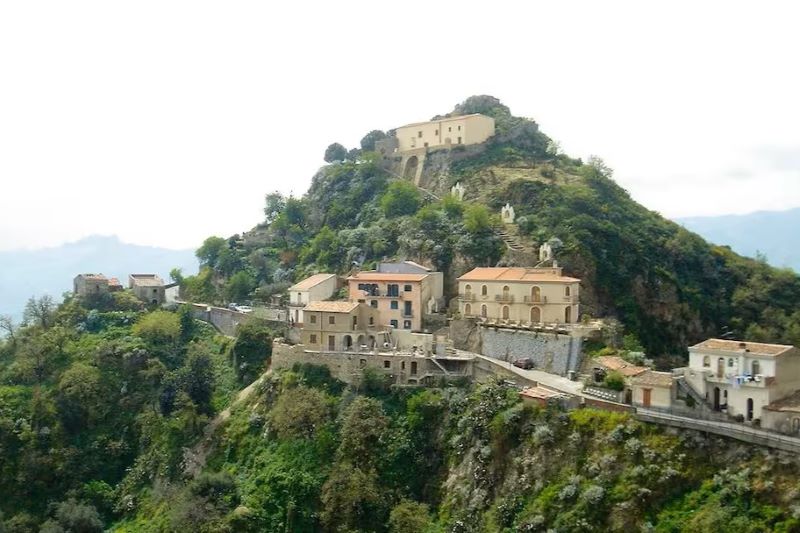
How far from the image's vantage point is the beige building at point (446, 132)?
86.3 m

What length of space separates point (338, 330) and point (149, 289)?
30.1 metres

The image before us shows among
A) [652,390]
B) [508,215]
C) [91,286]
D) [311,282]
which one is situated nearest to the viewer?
[652,390]

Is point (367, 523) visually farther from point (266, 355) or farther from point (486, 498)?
point (266, 355)

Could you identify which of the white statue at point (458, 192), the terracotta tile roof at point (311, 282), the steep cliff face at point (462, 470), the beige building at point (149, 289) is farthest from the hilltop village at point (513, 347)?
the white statue at point (458, 192)

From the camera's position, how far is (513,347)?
51688 millimetres

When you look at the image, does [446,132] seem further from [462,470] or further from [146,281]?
[462,470]

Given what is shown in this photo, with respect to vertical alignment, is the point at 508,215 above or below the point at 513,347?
above

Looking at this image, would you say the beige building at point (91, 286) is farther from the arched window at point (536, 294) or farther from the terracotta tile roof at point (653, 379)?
the terracotta tile roof at point (653, 379)

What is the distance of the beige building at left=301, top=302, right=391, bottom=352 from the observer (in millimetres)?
55031

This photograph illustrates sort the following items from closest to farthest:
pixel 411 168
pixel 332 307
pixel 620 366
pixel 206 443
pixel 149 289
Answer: pixel 620 366 < pixel 206 443 < pixel 332 307 < pixel 149 289 < pixel 411 168

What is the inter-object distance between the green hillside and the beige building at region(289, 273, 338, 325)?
5.84 metres

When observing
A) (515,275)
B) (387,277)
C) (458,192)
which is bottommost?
(387,277)

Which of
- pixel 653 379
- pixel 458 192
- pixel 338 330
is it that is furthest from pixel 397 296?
pixel 458 192

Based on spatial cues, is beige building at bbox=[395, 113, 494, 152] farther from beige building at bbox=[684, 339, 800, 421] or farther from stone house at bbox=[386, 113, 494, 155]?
beige building at bbox=[684, 339, 800, 421]
